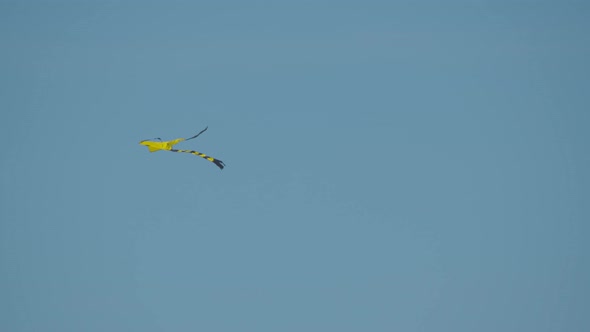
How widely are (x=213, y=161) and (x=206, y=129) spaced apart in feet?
8.03

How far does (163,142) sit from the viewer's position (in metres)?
57.7

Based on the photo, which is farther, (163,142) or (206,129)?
(163,142)

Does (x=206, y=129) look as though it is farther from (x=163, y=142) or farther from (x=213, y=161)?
(x=163, y=142)

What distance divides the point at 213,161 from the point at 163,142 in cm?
565

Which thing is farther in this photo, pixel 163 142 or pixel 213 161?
pixel 163 142

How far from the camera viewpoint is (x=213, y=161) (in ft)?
176

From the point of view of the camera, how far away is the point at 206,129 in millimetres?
51938

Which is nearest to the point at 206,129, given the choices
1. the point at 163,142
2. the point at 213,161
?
the point at 213,161

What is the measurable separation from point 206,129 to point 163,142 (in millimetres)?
6698
